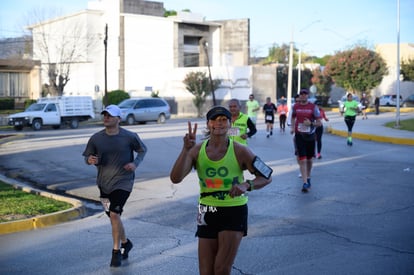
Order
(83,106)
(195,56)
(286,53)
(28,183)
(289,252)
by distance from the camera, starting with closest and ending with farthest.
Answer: (289,252) < (28,183) < (83,106) < (195,56) < (286,53)

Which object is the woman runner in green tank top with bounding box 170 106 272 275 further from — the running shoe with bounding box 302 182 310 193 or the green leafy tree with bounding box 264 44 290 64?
the green leafy tree with bounding box 264 44 290 64

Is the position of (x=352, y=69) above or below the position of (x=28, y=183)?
above

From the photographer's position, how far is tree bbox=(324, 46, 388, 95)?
5578 cm

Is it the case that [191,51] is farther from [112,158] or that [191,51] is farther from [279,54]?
[112,158]

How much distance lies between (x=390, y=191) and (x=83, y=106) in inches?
1101

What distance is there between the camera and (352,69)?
56.3m

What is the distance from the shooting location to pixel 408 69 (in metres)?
62.8

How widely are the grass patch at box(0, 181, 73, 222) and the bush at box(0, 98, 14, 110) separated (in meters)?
40.9

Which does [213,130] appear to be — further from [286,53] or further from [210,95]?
[286,53]

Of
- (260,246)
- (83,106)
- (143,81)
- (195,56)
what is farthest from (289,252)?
(195,56)

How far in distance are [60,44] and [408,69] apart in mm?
37249

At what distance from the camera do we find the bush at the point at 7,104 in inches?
1975

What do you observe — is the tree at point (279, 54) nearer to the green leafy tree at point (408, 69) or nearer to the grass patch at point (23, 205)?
the green leafy tree at point (408, 69)

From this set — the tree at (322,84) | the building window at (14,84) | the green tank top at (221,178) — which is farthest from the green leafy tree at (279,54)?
the green tank top at (221,178)
